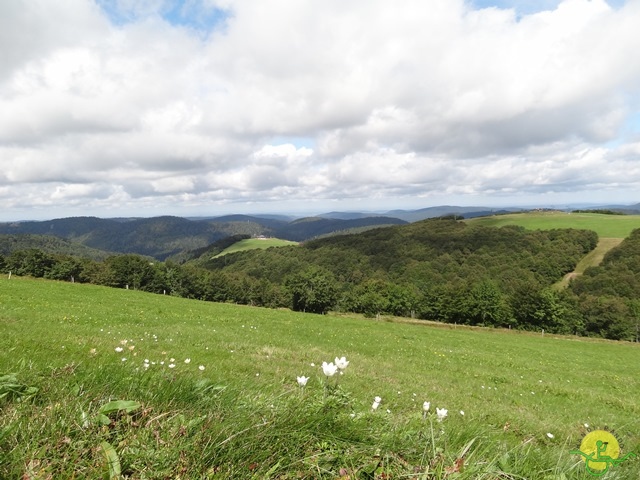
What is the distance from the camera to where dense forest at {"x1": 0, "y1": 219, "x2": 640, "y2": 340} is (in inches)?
3509

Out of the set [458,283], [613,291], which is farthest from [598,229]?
[458,283]

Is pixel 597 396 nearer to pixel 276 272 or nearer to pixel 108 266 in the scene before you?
pixel 108 266

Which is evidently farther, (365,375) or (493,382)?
(493,382)

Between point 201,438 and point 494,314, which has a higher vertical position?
point 201,438

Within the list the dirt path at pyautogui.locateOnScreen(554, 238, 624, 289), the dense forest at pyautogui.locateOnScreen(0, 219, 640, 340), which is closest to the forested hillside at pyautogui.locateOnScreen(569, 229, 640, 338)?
the dense forest at pyautogui.locateOnScreen(0, 219, 640, 340)

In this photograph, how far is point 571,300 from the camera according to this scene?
9788 centimetres

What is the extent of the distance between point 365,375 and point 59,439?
33.7 feet

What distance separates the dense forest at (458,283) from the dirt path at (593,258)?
240 cm

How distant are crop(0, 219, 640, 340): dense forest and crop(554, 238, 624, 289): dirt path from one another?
2404 millimetres

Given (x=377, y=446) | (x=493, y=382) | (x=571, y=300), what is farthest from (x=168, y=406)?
(x=571, y=300)

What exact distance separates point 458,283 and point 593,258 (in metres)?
74.4

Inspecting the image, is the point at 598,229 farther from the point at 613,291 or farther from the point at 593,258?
the point at 613,291

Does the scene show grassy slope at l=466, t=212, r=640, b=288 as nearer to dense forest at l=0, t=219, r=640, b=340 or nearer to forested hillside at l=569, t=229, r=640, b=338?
dense forest at l=0, t=219, r=640, b=340

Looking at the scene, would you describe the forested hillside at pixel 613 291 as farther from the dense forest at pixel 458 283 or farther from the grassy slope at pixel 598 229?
the grassy slope at pixel 598 229
